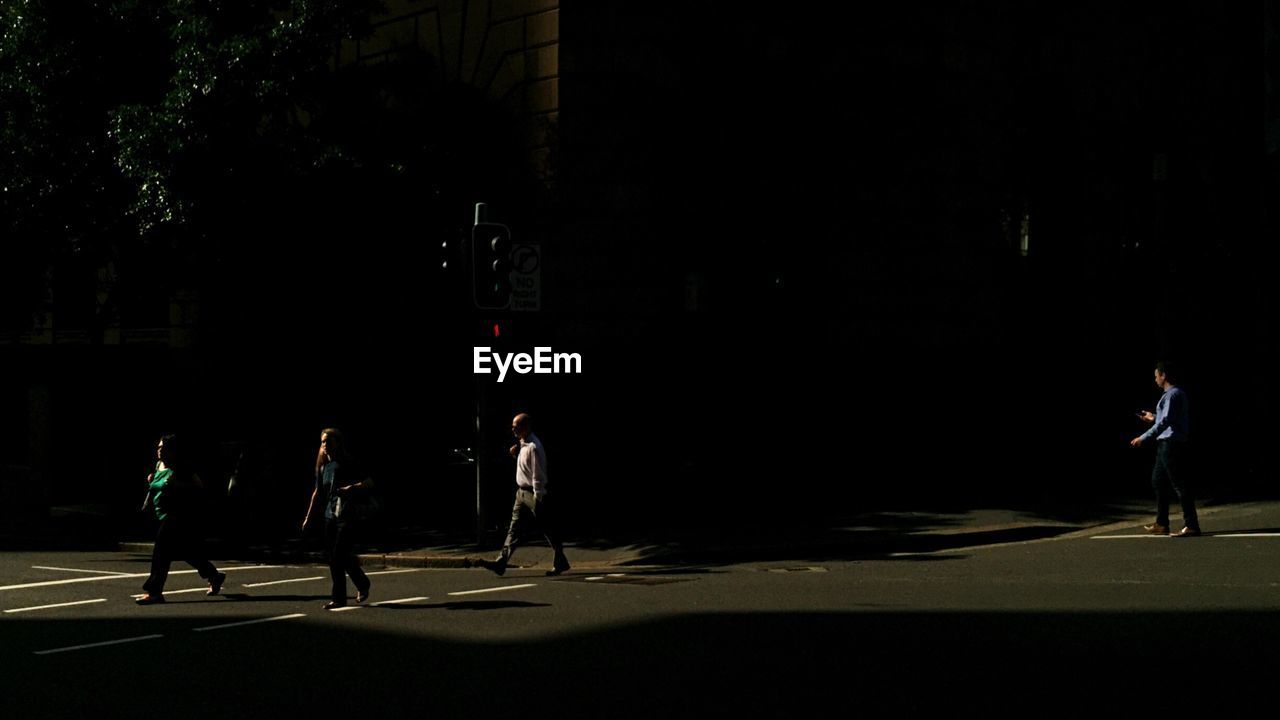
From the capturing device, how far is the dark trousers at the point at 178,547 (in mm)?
14570

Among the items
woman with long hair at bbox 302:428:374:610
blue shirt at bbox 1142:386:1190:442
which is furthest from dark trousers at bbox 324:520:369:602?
blue shirt at bbox 1142:386:1190:442

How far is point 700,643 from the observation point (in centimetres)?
1046

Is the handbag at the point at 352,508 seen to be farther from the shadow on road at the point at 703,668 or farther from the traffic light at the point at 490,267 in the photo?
the traffic light at the point at 490,267

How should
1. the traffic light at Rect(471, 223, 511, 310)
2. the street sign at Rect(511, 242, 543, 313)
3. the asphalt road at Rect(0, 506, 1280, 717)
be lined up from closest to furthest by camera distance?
the asphalt road at Rect(0, 506, 1280, 717) → the traffic light at Rect(471, 223, 511, 310) → the street sign at Rect(511, 242, 543, 313)

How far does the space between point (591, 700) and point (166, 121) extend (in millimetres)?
14264

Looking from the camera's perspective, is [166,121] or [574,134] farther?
[574,134]

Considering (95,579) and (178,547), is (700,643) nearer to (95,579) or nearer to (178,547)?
(178,547)

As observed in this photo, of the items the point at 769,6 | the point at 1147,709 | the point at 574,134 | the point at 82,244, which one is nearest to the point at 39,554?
the point at 82,244

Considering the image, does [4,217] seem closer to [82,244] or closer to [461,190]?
[82,244]

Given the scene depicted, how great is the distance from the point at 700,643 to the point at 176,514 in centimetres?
691

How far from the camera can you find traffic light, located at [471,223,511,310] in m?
18.6

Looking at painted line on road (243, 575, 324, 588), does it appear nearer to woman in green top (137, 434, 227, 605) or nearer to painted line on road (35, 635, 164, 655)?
woman in green top (137, 434, 227, 605)

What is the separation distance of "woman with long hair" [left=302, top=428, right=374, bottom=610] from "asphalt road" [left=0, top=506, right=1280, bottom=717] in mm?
415

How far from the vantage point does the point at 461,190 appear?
22.7 meters
